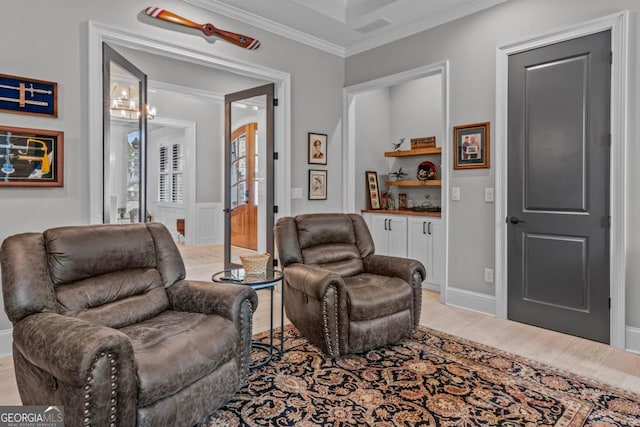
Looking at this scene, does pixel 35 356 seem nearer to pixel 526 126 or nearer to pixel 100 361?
pixel 100 361

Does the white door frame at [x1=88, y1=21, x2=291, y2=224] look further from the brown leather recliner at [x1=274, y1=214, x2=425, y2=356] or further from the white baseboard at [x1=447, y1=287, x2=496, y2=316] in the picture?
the white baseboard at [x1=447, y1=287, x2=496, y2=316]

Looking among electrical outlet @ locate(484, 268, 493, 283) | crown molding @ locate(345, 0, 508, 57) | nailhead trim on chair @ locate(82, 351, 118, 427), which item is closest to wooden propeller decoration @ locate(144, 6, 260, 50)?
crown molding @ locate(345, 0, 508, 57)

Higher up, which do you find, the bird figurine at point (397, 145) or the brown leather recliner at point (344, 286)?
the bird figurine at point (397, 145)

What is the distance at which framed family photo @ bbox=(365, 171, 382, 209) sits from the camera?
5289mm

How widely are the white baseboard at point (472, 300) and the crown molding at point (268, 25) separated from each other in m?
3.11

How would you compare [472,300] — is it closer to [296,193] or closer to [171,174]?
[296,193]

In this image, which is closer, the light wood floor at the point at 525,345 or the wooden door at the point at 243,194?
the light wood floor at the point at 525,345

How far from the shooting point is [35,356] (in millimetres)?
1571

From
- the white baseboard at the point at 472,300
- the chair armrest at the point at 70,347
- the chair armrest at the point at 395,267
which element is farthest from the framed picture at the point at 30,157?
the white baseboard at the point at 472,300

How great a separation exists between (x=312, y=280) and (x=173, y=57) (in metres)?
2.43

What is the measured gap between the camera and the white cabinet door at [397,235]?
15.6 feet

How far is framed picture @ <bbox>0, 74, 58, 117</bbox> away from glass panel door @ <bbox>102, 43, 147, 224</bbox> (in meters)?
0.39

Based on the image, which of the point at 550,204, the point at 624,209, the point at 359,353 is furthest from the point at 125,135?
the point at 624,209

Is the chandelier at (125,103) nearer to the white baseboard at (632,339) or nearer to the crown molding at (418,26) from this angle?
the crown molding at (418,26)
